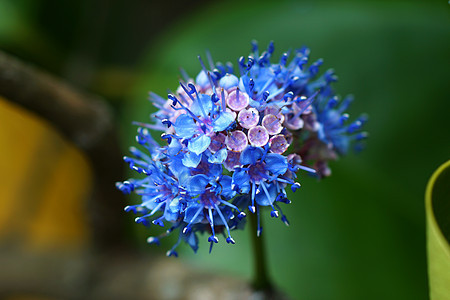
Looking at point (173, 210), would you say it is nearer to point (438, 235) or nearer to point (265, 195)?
point (265, 195)

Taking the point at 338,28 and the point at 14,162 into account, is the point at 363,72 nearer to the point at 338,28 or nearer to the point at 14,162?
the point at 338,28

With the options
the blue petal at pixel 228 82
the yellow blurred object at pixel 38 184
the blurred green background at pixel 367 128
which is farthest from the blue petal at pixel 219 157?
the yellow blurred object at pixel 38 184

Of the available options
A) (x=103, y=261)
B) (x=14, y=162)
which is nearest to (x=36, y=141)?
(x=14, y=162)

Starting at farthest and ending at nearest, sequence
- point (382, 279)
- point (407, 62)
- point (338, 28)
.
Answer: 1. point (338, 28)
2. point (407, 62)
3. point (382, 279)

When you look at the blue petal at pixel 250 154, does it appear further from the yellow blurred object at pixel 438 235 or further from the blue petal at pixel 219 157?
the yellow blurred object at pixel 438 235

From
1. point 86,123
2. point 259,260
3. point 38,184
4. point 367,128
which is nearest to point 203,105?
point 259,260

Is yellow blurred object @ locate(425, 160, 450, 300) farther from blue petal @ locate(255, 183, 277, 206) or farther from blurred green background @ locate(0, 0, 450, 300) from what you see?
blurred green background @ locate(0, 0, 450, 300)

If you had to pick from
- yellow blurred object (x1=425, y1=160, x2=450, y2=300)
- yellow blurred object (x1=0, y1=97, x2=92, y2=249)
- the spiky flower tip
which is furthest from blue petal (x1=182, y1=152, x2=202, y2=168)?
yellow blurred object (x1=0, y1=97, x2=92, y2=249)
